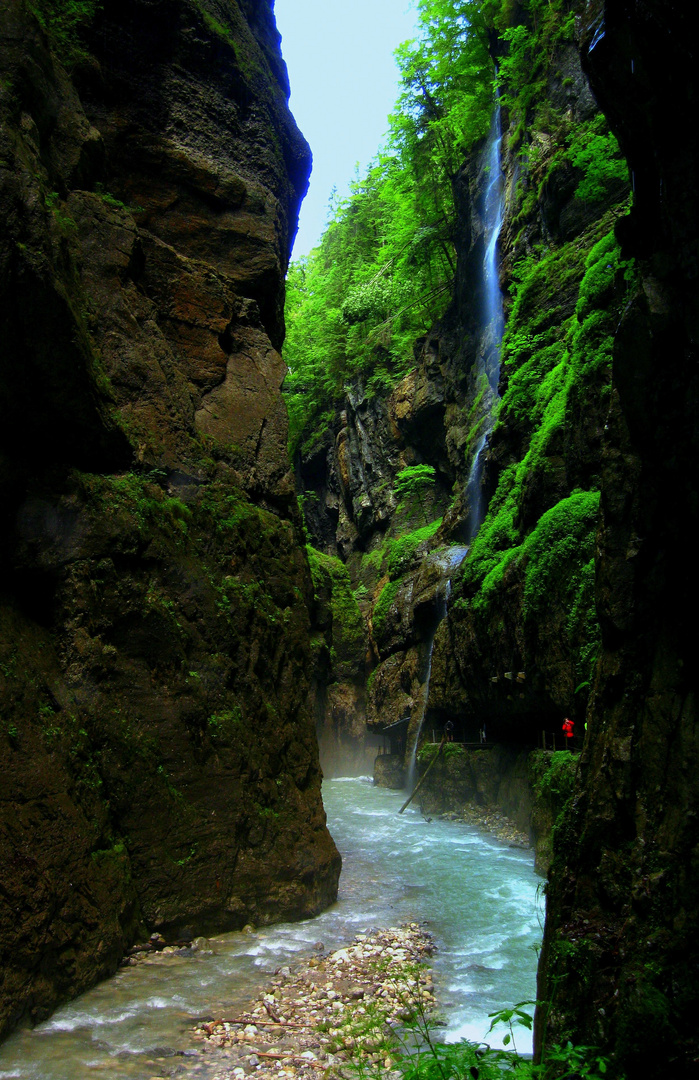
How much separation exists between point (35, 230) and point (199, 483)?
11.2 feet

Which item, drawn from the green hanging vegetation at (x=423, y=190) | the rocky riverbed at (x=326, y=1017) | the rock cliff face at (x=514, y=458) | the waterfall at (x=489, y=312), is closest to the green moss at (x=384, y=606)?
the rock cliff face at (x=514, y=458)

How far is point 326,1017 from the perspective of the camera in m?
5.14

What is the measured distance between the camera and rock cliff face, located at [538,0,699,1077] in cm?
366

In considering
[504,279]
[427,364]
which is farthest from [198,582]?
[427,364]

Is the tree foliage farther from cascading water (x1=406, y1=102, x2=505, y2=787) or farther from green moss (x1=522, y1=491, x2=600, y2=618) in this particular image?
→ green moss (x1=522, y1=491, x2=600, y2=618)

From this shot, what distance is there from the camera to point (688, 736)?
3953 mm

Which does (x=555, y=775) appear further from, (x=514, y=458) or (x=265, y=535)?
(x=514, y=458)

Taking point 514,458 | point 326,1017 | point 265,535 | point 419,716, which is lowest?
point 326,1017

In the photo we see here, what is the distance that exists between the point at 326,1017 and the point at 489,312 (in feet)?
64.5

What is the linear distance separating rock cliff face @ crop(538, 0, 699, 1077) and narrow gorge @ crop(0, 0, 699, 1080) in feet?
0.07

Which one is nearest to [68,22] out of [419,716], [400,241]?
[419,716]

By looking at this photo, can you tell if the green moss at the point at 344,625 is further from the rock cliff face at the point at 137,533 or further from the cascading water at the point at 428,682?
the rock cliff face at the point at 137,533

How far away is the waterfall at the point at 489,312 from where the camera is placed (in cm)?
1952

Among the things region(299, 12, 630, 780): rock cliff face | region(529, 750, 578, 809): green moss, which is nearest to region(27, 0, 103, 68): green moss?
region(299, 12, 630, 780): rock cliff face
